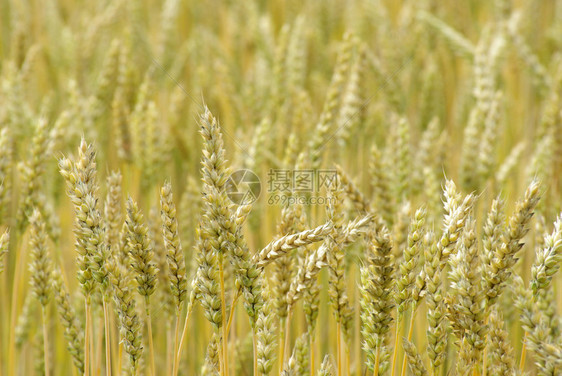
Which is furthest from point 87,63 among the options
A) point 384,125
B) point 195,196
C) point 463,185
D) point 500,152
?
point 500,152

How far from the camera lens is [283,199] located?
1343mm

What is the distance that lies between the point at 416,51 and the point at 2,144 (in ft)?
6.10

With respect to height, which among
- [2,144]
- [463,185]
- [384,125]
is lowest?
[463,185]

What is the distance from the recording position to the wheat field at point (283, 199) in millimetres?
996

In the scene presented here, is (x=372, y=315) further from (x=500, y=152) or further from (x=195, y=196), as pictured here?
(x=500, y=152)

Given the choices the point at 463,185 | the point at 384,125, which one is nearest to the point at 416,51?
the point at 384,125

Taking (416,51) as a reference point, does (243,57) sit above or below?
above

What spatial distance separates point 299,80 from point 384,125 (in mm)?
435

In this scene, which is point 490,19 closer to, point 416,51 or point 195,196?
point 416,51

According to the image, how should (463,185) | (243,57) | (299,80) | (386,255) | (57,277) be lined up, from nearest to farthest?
(386,255) < (57,277) < (463,185) < (299,80) < (243,57)

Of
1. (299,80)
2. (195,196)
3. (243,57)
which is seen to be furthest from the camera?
(243,57)

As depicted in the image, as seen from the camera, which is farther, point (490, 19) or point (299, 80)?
point (490, 19)

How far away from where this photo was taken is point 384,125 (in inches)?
94.5

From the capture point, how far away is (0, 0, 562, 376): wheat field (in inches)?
39.2
